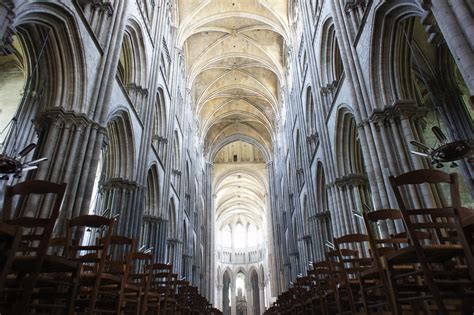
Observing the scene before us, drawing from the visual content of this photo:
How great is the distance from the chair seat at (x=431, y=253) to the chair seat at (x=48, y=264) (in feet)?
10.8

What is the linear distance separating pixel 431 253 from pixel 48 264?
3757 millimetres

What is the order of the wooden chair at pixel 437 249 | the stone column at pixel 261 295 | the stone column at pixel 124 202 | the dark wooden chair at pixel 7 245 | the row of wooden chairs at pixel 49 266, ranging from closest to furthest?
the dark wooden chair at pixel 7 245, the wooden chair at pixel 437 249, the row of wooden chairs at pixel 49 266, the stone column at pixel 124 202, the stone column at pixel 261 295

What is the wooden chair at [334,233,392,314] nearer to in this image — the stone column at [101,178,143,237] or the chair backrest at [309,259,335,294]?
the chair backrest at [309,259,335,294]

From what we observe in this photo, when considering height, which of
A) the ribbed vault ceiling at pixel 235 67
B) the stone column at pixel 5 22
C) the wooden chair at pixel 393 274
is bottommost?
the wooden chair at pixel 393 274

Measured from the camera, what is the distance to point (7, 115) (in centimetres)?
1286

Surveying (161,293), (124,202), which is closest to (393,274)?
(161,293)

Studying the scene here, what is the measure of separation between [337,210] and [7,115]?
12575 millimetres

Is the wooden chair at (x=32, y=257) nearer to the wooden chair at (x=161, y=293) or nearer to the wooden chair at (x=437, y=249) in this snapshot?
the wooden chair at (x=161, y=293)

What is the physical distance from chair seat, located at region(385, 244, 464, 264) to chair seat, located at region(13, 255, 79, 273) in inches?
130

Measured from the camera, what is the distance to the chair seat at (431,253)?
3.13m

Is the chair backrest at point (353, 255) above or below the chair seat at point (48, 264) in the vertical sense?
above

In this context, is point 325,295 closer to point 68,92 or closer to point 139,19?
point 68,92

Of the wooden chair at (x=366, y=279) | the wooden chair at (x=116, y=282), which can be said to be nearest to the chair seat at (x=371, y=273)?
the wooden chair at (x=366, y=279)

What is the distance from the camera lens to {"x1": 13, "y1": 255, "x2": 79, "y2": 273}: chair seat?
324 centimetres
